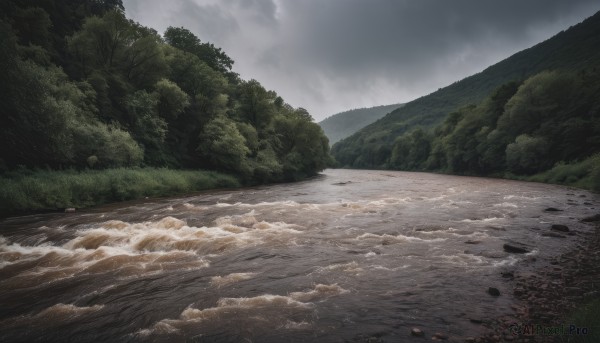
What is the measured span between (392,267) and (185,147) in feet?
130

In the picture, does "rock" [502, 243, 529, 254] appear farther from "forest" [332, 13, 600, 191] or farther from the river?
"forest" [332, 13, 600, 191]

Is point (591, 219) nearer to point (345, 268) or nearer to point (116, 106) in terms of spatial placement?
point (345, 268)

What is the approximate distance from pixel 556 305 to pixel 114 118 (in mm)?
40823

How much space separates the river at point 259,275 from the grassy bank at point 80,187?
1549 mm

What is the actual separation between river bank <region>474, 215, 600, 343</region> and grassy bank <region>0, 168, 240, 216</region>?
24308 millimetres

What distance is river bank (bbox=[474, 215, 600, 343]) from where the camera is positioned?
5.11m

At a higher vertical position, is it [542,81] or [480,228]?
[542,81]

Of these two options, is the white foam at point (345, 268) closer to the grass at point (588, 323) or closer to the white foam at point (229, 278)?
the white foam at point (229, 278)

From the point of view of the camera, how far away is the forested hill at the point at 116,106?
1908 centimetres

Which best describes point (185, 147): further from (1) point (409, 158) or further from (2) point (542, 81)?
(1) point (409, 158)

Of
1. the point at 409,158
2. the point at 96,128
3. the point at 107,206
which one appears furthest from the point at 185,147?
the point at 409,158

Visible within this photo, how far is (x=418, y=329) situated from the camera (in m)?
5.87

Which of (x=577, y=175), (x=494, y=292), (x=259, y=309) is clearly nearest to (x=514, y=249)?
(x=494, y=292)

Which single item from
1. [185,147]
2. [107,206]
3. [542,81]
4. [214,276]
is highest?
[542,81]
